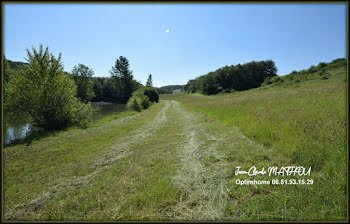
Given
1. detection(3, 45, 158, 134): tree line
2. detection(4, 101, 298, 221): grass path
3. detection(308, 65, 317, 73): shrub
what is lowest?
detection(4, 101, 298, 221): grass path

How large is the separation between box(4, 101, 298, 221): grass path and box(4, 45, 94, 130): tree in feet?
18.6

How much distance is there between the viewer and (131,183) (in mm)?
3369

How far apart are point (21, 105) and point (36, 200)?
414 inches

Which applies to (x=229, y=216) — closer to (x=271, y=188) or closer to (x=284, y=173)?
(x=271, y=188)

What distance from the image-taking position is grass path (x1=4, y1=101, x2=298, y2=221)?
254 cm

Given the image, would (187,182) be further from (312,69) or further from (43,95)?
(312,69)

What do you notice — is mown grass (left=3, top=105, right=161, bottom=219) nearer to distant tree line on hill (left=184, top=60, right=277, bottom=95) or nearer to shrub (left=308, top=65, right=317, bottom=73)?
shrub (left=308, top=65, right=317, bottom=73)

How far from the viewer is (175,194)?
288 cm

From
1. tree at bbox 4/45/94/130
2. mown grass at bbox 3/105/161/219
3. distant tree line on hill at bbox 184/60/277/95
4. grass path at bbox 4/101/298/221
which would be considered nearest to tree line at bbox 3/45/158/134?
tree at bbox 4/45/94/130

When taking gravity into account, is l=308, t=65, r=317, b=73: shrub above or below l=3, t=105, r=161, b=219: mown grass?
above

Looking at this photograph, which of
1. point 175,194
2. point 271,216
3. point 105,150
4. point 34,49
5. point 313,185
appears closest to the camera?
point 271,216

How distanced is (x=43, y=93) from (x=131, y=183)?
38.5ft

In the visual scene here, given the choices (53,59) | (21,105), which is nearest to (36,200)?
(21,105)

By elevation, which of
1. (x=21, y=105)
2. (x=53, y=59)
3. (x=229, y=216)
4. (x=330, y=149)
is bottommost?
(x=229, y=216)
